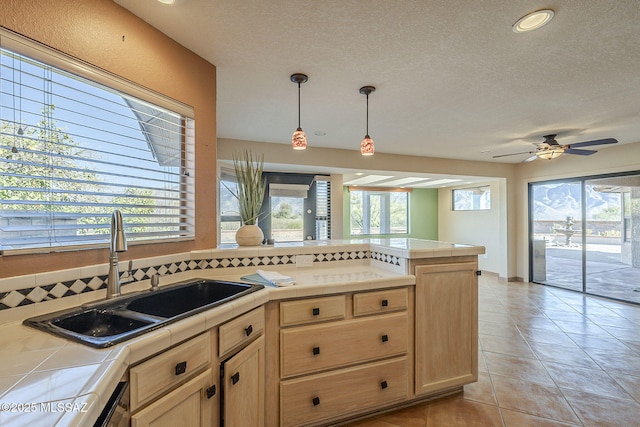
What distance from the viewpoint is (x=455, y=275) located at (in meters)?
2.08

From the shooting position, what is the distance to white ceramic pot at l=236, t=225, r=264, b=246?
7.06 ft

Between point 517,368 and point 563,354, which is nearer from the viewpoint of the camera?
point 517,368

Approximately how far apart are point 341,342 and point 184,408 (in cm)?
95

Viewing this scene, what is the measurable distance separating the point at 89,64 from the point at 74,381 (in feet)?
4.54

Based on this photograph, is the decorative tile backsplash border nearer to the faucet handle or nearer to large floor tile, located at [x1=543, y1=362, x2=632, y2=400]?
the faucet handle

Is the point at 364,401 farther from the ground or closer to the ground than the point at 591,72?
closer to the ground

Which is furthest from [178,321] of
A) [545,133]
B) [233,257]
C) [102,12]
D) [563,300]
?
[563,300]

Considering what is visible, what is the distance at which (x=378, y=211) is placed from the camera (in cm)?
802

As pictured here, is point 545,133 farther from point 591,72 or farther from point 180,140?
point 180,140

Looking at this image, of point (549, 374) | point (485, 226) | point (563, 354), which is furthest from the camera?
point (485, 226)

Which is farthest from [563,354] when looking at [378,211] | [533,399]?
[378,211]

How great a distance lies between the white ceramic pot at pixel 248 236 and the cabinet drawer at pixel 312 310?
66 cm

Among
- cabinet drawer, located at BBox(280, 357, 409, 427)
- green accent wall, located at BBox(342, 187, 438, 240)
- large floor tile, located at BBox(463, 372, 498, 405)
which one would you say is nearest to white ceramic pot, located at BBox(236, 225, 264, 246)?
cabinet drawer, located at BBox(280, 357, 409, 427)

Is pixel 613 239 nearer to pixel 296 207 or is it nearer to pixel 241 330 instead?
pixel 296 207
